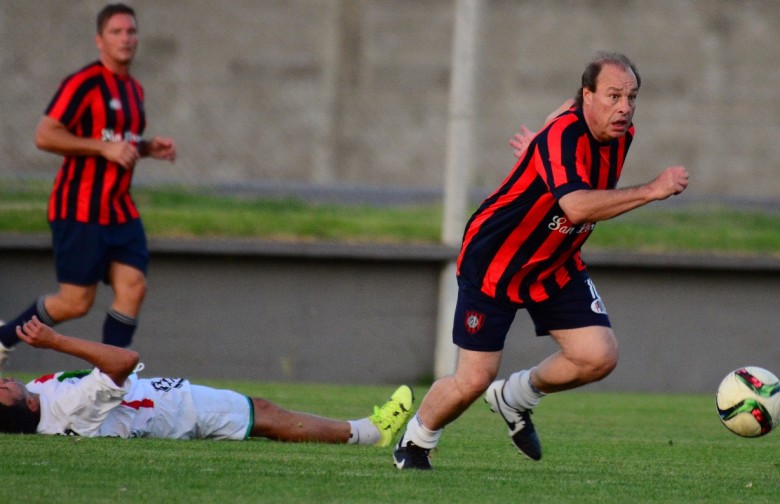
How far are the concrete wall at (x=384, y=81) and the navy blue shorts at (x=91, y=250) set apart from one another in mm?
3165

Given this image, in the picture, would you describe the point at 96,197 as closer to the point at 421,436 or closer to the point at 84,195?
the point at 84,195

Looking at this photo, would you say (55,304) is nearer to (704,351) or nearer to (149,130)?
(149,130)

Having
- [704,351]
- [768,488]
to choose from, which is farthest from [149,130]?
[768,488]

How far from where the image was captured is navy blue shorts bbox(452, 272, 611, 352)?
5465 mm

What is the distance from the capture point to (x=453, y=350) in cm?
1030

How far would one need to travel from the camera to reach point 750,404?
5.38m

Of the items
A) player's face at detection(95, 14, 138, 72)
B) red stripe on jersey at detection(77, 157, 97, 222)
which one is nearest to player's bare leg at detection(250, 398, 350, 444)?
red stripe on jersey at detection(77, 157, 97, 222)

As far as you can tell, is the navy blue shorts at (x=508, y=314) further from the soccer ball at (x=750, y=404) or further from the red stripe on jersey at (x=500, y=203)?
A: the soccer ball at (x=750, y=404)

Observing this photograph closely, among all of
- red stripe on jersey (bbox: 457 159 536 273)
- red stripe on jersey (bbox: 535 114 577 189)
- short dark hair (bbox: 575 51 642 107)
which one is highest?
short dark hair (bbox: 575 51 642 107)

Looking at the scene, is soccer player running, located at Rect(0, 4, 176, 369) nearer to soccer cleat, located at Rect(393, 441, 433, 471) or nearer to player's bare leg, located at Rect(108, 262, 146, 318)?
player's bare leg, located at Rect(108, 262, 146, 318)

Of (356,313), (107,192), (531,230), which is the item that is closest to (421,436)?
(531,230)

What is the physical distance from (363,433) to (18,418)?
5.25ft

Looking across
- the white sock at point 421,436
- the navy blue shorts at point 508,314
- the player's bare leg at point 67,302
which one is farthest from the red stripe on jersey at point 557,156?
the player's bare leg at point 67,302

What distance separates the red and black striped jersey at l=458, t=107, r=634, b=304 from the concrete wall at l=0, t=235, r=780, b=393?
472 centimetres
